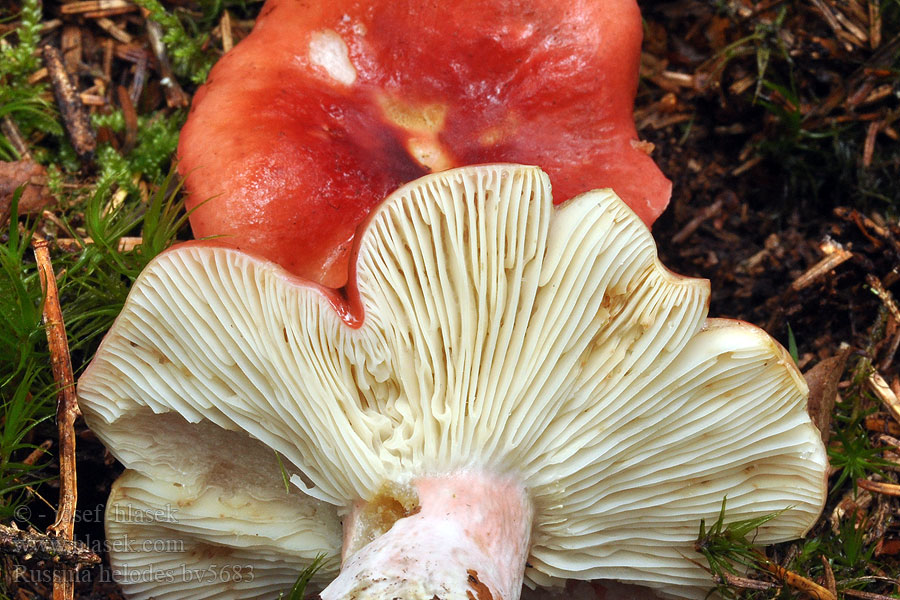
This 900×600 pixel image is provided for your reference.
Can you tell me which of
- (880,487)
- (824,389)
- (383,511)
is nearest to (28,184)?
(383,511)

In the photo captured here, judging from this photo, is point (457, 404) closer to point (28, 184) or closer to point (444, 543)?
point (444, 543)

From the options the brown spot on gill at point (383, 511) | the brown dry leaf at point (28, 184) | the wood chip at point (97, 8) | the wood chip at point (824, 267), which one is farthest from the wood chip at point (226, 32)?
the wood chip at point (824, 267)

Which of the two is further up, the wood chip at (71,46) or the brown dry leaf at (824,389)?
the wood chip at (71,46)

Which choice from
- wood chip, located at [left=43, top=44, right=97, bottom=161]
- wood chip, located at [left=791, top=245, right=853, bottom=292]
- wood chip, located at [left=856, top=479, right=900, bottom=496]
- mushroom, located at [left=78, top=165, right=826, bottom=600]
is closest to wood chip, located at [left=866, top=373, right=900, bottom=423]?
wood chip, located at [left=856, top=479, right=900, bottom=496]

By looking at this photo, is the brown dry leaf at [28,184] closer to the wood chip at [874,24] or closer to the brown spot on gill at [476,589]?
the brown spot on gill at [476,589]

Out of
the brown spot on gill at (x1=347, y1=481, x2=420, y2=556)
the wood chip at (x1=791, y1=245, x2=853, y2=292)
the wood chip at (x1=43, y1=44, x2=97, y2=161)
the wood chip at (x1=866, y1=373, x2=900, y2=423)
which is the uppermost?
the wood chip at (x1=43, y1=44, x2=97, y2=161)

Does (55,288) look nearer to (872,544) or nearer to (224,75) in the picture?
(224,75)

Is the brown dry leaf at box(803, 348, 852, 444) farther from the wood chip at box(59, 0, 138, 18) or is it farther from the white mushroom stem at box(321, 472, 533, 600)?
the wood chip at box(59, 0, 138, 18)
